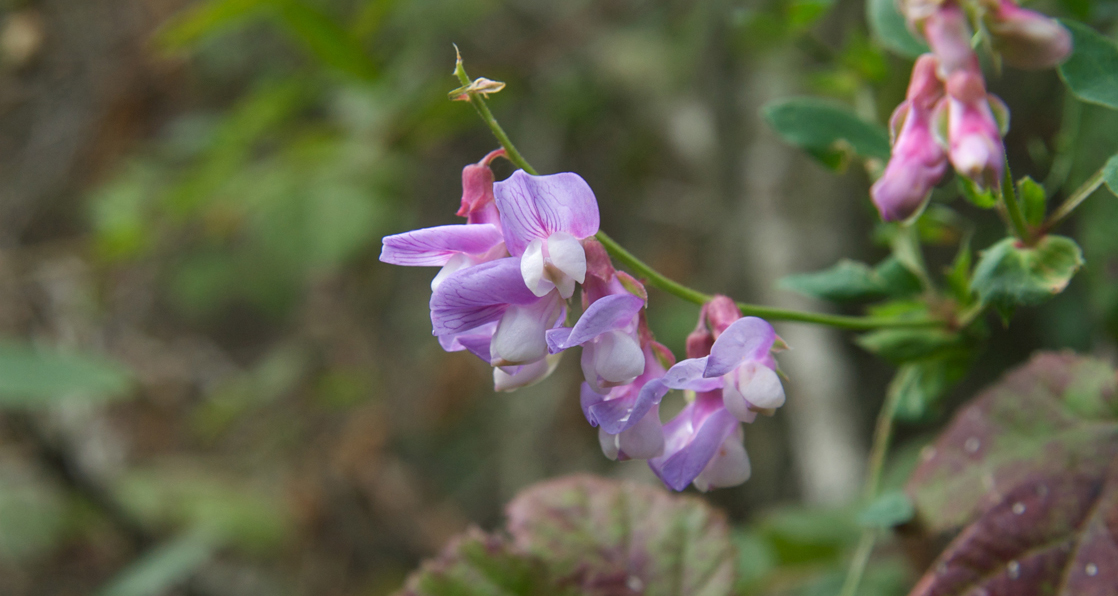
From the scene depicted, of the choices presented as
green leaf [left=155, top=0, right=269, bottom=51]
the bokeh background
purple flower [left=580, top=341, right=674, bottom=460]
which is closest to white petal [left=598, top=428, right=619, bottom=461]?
purple flower [left=580, top=341, right=674, bottom=460]

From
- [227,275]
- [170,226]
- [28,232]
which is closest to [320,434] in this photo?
[227,275]

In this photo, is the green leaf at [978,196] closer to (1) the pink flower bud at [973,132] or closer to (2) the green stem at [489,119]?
(1) the pink flower bud at [973,132]

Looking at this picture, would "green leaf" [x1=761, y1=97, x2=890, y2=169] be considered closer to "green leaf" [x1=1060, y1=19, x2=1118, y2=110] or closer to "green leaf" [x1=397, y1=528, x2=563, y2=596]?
"green leaf" [x1=1060, y1=19, x2=1118, y2=110]

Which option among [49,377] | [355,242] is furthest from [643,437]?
[355,242]

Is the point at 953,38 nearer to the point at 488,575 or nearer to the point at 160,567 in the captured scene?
the point at 488,575

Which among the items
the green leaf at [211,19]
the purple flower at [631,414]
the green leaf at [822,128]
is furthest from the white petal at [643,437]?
the green leaf at [211,19]

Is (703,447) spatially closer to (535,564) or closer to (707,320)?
(707,320)
